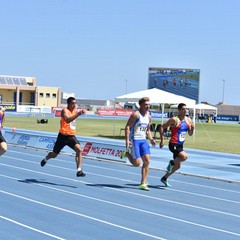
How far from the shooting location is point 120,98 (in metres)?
31.3

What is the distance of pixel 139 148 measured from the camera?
37.9 feet

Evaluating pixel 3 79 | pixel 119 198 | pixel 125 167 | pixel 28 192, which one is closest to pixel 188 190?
pixel 119 198

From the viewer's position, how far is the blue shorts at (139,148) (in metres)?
11.5

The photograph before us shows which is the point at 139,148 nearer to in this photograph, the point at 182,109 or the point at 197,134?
the point at 182,109

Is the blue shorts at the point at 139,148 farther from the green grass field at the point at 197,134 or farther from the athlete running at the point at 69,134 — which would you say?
the green grass field at the point at 197,134

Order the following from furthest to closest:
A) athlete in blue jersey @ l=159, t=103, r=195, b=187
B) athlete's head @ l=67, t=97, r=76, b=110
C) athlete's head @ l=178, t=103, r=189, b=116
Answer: athlete's head @ l=67, t=97, r=76, b=110, athlete in blue jersey @ l=159, t=103, r=195, b=187, athlete's head @ l=178, t=103, r=189, b=116

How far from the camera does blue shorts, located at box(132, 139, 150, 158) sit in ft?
37.8

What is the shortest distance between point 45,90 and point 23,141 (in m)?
76.2

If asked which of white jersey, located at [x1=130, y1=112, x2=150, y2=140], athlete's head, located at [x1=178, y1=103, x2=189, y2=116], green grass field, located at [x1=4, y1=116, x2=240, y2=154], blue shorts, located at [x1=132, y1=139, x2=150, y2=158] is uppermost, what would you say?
athlete's head, located at [x1=178, y1=103, x2=189, y2=116]

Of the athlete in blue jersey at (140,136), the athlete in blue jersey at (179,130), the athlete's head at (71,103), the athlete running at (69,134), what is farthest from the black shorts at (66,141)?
the athlete in blue jersey at (179,130)

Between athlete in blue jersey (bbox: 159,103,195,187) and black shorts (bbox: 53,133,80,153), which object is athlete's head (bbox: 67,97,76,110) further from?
athlete in blue jersey (bbox: 159,103,195,187)

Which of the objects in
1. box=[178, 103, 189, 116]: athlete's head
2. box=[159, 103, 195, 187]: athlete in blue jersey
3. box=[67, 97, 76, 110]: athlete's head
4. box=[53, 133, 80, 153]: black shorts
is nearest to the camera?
box=[178, 103, 189, 116]: athlete's head

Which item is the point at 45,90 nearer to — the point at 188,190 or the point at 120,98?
the point at 120,98

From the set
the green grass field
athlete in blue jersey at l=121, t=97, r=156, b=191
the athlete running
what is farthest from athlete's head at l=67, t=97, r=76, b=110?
the green grass field
